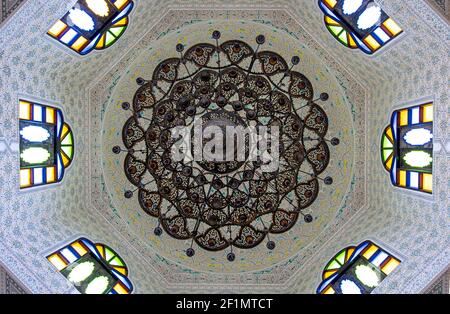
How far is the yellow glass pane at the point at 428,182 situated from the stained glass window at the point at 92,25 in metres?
7.05

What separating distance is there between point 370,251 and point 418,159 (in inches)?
87.9

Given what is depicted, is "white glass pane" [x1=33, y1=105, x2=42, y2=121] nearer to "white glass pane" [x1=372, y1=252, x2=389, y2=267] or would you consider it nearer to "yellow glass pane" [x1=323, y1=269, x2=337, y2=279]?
"yellow glass pane" [x1=323, y1=269, x2=337, y2=279]

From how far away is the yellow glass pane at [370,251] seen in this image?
942 centimetres

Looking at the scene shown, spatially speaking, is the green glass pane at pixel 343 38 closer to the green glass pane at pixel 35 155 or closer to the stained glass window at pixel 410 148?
the stained glass window at pixel 410 148

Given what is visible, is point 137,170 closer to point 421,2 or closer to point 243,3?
point 243,3

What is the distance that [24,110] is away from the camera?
8508 millimetres

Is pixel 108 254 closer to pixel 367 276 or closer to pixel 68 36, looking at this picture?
pixel 68 36

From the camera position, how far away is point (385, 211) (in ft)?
33.4

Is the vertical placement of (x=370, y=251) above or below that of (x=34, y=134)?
below

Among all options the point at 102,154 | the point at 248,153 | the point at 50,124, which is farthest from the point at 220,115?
the point at 50,124

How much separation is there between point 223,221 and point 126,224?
2.51 metres

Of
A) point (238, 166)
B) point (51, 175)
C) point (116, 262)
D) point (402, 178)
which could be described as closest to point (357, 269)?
point (402, 178)

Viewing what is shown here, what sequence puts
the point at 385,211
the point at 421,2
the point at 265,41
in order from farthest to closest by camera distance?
1. the point at 265,41
2. the point at 385,211
3. the point at 421,2

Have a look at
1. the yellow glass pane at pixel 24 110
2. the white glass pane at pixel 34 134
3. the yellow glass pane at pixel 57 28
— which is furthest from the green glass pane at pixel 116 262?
the yellow glass pane at pixel 57 28
